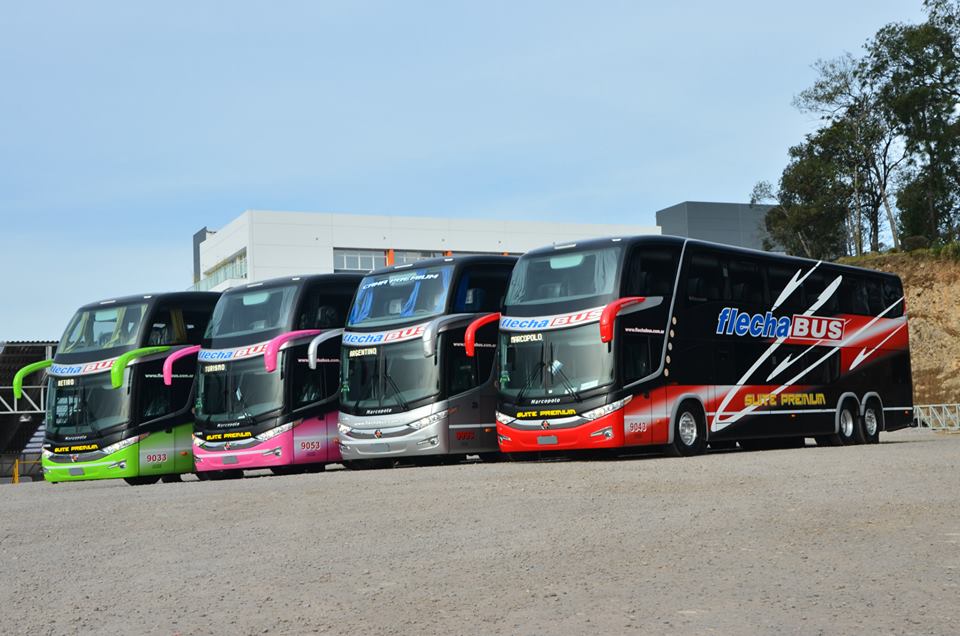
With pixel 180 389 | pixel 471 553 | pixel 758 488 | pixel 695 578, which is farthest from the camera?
pixel 180 389

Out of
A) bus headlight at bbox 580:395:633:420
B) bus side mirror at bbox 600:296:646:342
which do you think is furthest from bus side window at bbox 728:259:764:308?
bus headlight at bbox 580:395:633:420

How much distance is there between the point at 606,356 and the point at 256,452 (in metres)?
7.36

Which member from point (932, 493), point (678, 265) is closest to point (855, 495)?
point (932, 493)

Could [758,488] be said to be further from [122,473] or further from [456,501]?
[122,473]

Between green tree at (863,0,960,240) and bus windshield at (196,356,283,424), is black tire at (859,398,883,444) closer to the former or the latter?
bus windshield at (196,356,283,424)

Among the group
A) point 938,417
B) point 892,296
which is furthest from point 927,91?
point 892,296

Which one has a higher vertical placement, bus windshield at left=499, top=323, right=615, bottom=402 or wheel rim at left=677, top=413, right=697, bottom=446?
bus windshield at left=499, top=323, right=615, bottom=402

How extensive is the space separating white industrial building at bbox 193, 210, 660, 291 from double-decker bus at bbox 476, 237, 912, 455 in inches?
1809

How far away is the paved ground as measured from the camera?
7.09m

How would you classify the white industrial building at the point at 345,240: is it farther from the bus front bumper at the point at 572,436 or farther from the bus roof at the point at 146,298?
the bus front bumper at the point at 572,436

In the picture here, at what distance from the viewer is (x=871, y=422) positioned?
88.2 ft

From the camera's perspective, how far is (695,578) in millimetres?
8000

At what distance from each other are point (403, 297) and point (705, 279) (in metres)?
5.60

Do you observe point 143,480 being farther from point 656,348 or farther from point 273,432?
point 656,348
